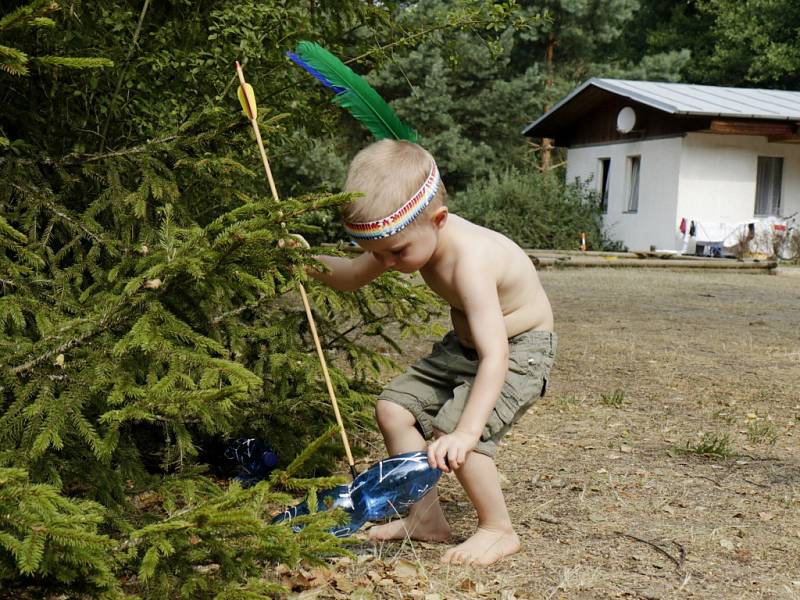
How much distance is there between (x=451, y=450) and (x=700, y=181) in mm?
20418

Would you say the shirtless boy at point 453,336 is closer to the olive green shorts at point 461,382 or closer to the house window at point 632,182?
the olive green shorts at point 461,382

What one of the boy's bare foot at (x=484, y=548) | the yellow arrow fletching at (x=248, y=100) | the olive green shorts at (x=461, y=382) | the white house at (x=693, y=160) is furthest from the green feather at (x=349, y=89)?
the white house at (x=693, y=160)

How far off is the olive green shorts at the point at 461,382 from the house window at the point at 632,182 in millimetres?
21434

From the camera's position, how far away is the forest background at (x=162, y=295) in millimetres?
2250

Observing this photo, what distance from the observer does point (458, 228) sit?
10.1ft

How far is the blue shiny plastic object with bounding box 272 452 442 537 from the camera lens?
287cm

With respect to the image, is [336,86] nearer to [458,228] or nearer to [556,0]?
[458,228]

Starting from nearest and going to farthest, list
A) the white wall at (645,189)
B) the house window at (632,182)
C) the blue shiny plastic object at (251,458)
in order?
1. the blue shiny plastic object at (251,458)
2. the white wall at (645,189)
3. the house window at (632,182)

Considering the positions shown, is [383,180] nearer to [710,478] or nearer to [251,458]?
[251,458]

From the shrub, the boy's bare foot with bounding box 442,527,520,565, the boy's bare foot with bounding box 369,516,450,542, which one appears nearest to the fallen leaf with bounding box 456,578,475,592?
the boy's bare foot with bounding box 442,527,520,565

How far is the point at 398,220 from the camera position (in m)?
2.83

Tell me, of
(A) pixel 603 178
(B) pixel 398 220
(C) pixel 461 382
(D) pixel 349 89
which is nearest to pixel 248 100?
(D) pixel 349 89

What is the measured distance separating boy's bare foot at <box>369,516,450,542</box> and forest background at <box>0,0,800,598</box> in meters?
0.34

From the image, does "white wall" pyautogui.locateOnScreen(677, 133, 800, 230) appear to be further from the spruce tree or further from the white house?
the spruce tree
